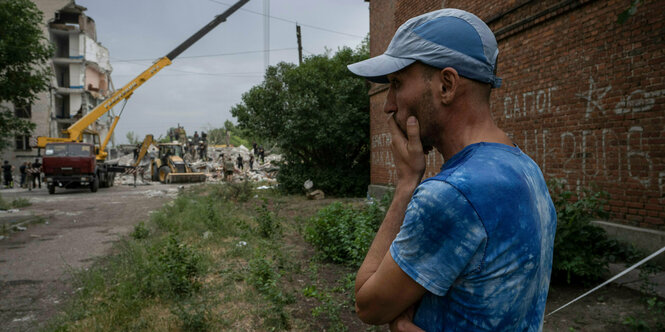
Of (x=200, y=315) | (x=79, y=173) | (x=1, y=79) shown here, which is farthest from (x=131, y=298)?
(x=79, y=173)

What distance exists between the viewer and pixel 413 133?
1211 millimetres

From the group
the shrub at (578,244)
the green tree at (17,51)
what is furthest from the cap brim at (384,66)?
the green tree at (17,51)

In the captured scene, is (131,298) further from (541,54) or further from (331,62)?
(331,62)

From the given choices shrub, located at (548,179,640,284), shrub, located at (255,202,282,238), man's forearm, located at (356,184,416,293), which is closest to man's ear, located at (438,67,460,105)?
man's forearm, located at (356,184,416,293)

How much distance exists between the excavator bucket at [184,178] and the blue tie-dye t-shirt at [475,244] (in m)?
27.5

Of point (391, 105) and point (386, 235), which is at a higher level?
point (391, 105)

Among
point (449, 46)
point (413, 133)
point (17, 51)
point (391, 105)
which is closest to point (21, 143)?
point (17, 51)

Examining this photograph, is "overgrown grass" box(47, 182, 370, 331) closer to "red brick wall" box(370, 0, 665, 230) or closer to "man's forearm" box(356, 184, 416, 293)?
"man's forearm" box(356, 184, 416, 293)

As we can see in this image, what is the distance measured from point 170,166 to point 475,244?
96.0ft

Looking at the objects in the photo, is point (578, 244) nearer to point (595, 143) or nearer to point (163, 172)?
point (595, 143)

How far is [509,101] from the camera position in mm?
7871

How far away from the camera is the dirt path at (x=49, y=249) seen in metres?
4.87

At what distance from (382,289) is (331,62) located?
17.9 metres

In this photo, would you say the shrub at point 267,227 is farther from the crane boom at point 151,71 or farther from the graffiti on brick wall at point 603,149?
the crane boom at point 151,71
